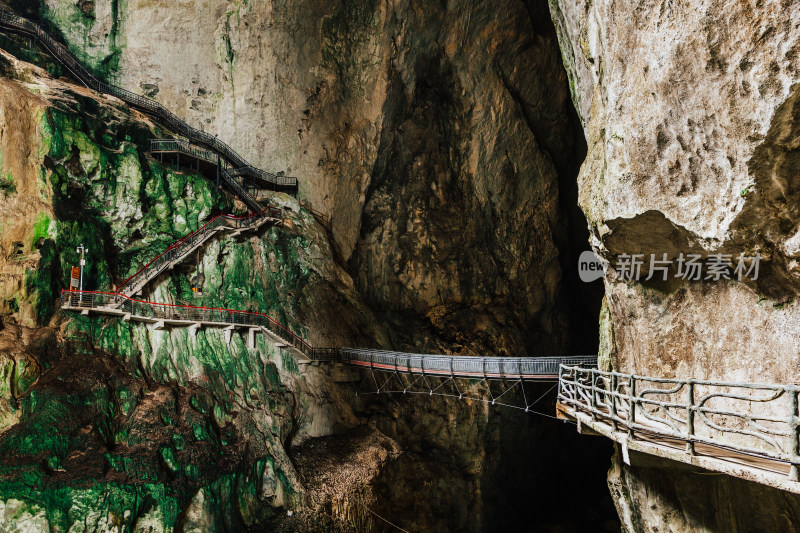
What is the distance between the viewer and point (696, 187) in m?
9.62

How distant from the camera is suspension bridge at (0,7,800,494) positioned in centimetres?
713

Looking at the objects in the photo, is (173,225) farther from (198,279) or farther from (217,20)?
(217,20)

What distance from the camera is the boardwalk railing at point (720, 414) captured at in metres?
6.50

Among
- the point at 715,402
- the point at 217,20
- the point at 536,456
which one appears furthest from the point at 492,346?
the point at 217,20

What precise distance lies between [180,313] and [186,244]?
309cm

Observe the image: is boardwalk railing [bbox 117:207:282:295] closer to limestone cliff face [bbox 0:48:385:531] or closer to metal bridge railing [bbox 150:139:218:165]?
limestone cliff face [bbox 0:48:385:531]

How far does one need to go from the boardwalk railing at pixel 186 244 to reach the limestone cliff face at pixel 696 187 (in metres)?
15.9

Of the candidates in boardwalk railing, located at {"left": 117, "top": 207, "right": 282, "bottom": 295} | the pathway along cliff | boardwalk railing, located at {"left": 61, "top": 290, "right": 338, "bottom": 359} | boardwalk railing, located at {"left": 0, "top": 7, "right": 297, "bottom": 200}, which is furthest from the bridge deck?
boardwalk railing, located at {"left": 0, "top": 7, "right": 297, "bottom": 200}

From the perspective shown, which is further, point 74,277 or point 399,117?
point 399,117

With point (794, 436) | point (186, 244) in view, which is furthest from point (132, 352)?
point (794, 436)

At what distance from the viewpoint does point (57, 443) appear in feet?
48.9

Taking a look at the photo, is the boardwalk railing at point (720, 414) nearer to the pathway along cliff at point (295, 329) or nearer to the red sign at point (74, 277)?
the pathway along cliff at point (295, 329)

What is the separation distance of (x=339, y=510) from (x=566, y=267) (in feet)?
67.6

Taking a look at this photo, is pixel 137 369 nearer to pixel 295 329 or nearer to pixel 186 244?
pixel 186 244
